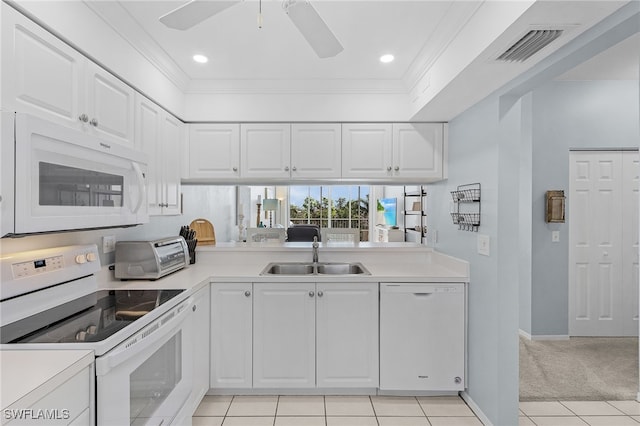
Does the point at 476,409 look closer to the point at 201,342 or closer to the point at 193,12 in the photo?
the point at 201,342

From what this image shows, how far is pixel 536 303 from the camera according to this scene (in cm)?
332

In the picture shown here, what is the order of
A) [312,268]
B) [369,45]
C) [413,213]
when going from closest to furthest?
[369,45]
[312,268]
[413,213]

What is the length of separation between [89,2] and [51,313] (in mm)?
1478

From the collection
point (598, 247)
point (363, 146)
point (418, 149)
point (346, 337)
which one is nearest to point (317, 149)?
point (363, 146)

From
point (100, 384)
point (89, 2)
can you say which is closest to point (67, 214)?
point (100, 384)

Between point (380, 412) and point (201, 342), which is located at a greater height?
point (201, 342)

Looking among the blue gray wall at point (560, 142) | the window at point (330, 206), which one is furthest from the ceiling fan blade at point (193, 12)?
the window at point (330, 206)

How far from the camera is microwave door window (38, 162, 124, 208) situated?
1.16 metres

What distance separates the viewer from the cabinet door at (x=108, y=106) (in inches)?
63.4

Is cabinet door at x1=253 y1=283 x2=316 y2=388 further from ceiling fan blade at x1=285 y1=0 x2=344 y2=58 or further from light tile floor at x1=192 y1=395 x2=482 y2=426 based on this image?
ceiling fan blade at x1=285 y1=0 x2=344 y2=58

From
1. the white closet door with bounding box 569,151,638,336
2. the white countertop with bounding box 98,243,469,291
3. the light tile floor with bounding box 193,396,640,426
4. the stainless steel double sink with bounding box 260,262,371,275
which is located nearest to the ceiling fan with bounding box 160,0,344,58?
the white countertop with bounding box 98,243,469,291

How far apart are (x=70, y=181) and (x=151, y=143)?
39.5 inches

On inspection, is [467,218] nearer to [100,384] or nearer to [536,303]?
[536,303]

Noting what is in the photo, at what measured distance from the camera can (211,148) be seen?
270cm
